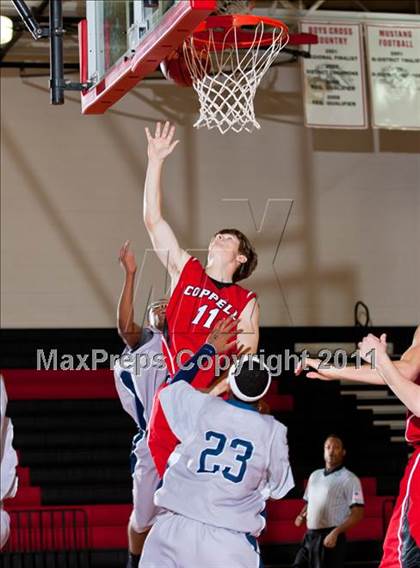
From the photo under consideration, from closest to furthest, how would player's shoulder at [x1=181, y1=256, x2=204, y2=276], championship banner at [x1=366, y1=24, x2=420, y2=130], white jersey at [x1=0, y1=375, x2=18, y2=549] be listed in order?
1. white jersey at [x1=0, y1=375, x2=18, y2=549]
2. player's shoulder at [x1=181, y1=256, x2=204, y2=276]
3. championship banner at [x1=366, y1=24, x2=420, y2=130]

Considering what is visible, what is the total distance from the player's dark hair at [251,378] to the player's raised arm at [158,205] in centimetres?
191

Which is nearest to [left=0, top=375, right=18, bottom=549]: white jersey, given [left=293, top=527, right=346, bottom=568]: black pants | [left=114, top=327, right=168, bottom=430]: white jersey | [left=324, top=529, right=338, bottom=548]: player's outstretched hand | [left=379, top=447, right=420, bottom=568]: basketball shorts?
[left=379, top=447, right=420, bottom=568]: basketball shorts

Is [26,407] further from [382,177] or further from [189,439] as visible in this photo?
[189,439]

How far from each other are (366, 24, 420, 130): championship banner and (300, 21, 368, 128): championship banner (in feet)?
0.88

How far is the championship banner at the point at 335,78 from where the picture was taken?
12.1 meters

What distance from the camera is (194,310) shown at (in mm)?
7426

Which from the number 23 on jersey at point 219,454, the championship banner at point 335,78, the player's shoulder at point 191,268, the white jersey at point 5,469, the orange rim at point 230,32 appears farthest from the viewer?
the championship banner at point 335,78

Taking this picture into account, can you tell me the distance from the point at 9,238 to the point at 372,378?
9.25m

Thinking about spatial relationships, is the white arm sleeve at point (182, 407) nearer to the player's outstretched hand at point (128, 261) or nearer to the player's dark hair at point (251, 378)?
the player's dark hair at point (251, 378)

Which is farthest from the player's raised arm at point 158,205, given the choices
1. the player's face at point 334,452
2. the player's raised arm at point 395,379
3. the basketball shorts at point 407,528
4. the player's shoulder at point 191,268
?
the player's face at point 334,452

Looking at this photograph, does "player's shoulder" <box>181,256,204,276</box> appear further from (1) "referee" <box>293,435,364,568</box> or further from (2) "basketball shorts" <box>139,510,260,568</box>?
(1) "referee" <box>293,435,364,568</box>

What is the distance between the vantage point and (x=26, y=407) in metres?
13.1

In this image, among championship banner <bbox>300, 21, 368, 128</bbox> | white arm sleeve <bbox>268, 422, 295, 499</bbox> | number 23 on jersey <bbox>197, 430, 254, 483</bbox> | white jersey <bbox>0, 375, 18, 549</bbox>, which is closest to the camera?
white jersey <bbox>0, 375, 18, 549</bbox>

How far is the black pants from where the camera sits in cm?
1001
